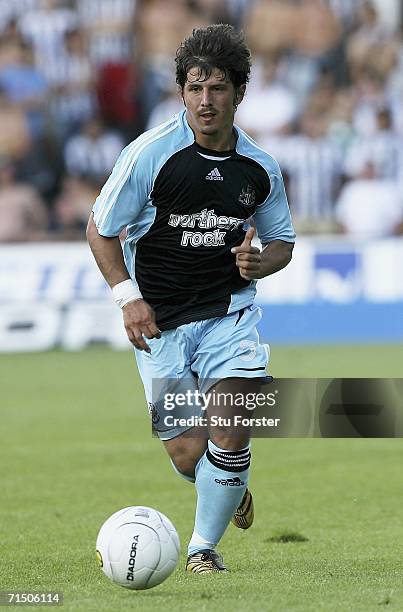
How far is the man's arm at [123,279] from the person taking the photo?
561 cm

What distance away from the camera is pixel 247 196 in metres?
5.91

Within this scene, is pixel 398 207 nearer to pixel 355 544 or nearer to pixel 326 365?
pixel 326 365

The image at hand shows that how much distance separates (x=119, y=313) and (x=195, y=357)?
11.0 metres

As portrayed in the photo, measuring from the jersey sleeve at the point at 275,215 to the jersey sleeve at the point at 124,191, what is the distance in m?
0.60

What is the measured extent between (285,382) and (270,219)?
85cm

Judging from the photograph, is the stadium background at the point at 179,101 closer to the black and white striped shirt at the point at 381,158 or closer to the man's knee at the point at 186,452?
the black and white striped shirt at the point at 381,158

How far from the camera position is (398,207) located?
19344 millimetres

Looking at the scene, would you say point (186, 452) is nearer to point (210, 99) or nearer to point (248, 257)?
point (248, 257)

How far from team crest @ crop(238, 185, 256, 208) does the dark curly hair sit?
471 millimetres

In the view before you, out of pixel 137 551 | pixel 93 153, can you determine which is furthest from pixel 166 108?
pixel 137 551

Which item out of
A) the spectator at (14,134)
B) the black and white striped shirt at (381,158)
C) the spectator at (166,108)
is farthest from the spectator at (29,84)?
the black and white striped shirt at (381,158)

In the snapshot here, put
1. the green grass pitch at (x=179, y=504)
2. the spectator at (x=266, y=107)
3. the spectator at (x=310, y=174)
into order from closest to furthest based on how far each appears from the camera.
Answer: the green grass pitch at (x=179, y=504)
the spectator at (x=310, y=174)
the spectator at (x=266, y=107)

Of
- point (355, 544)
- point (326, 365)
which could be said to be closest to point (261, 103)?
point (326, 365)

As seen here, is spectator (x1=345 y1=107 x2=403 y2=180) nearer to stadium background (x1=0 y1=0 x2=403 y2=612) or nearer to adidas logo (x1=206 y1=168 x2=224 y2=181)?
stadium background (x1=0 y1=0 x2=403 y2=612)
